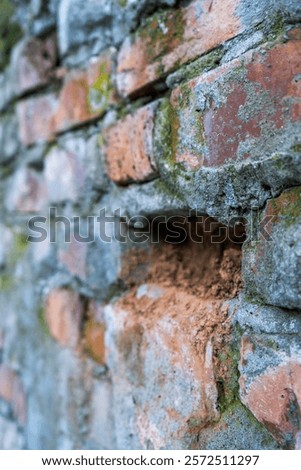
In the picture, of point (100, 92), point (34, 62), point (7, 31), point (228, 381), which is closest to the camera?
point (228, 381)

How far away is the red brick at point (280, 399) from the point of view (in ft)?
1.89

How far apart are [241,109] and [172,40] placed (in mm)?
215

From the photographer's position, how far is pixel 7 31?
1.33 m

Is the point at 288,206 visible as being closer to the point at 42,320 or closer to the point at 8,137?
the point at 42,320

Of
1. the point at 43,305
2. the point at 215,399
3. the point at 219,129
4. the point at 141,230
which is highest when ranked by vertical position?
the point at 219,129

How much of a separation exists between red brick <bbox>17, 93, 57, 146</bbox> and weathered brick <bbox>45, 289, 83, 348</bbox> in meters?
0.38

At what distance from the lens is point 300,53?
1.82 ft

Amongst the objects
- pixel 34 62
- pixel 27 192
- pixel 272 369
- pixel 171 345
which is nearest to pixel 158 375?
pixel 171 345

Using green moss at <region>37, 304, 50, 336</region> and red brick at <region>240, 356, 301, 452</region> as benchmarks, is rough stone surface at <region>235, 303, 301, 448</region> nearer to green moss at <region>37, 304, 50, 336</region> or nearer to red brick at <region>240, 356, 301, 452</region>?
red brick at <region>240, 356, 301, 452</region>

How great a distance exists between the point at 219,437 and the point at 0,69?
116 centimetres

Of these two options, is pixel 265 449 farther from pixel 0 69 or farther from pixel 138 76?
pixel 0 69

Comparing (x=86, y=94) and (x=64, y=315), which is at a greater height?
(x=86, y=94)

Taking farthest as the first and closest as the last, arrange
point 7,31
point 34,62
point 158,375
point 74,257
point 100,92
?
1. point 7,31
2. point 34,62
3. point 74,257
4. point 100,92
5. point 158,375

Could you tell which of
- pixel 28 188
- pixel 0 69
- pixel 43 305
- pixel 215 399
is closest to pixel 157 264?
pixel 215 399
